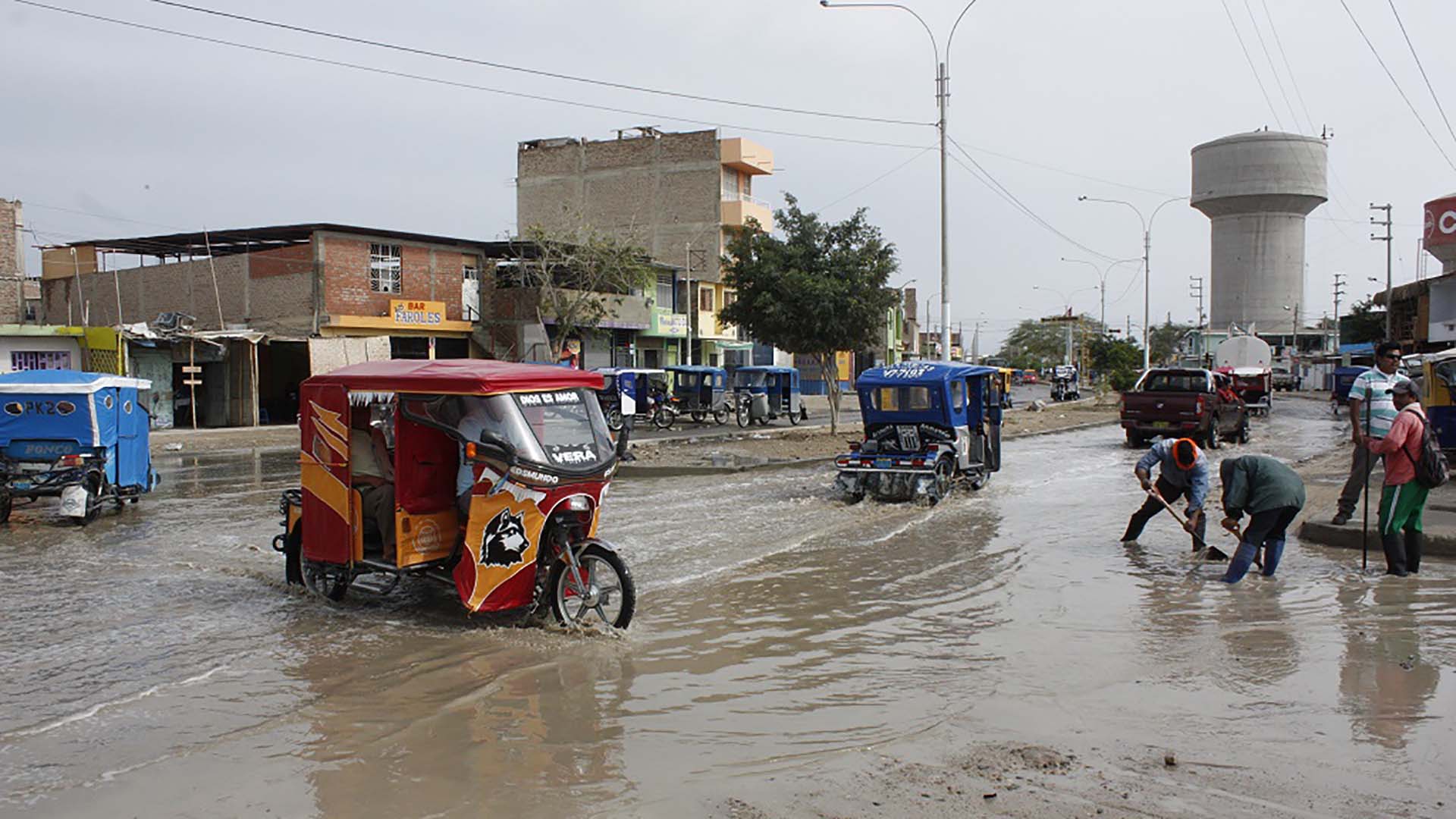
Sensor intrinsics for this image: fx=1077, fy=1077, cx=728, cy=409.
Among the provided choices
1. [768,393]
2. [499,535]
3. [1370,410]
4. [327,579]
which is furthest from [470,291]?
[499,535]

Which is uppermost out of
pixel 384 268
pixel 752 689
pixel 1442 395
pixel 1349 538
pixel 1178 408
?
pixel 384 268

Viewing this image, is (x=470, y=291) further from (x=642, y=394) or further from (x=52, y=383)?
(x=52, y=383)

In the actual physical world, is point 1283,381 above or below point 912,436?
above

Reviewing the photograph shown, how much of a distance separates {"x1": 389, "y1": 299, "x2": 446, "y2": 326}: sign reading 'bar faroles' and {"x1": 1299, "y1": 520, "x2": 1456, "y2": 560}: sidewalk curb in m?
31.2

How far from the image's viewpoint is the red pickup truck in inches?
953

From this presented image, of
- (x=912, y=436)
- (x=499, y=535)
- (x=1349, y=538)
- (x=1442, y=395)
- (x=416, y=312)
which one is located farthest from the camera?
(x=416, y=312)

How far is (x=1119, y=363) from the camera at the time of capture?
52.9 meters

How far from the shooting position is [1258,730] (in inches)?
221

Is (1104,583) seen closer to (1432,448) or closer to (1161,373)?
(1432,448)

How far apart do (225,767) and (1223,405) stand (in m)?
25.0

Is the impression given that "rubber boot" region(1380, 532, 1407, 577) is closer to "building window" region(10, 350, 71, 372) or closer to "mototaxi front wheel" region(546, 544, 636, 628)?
"mototaxi front wheel" region(546, 544, 636, 628)

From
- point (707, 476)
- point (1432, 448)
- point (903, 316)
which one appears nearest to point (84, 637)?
point (1432, 448)

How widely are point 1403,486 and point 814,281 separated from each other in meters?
18.3

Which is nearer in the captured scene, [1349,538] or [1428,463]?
[1428,463]
